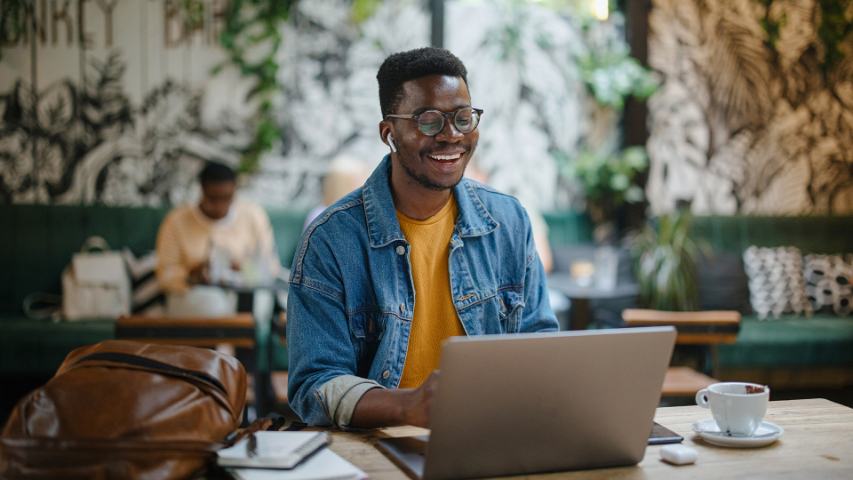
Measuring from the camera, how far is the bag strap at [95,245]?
202 inches

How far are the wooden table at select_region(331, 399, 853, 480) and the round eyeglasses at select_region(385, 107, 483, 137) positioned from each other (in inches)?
24.5

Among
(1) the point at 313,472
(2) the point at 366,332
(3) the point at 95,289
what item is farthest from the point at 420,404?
(3) the point at 95,289

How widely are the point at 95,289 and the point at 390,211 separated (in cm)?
344

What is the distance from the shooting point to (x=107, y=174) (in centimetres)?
533

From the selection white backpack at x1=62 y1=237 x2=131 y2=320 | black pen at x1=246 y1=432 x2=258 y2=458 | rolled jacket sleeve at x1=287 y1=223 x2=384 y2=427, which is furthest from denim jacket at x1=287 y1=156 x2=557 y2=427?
white backpack at x1=62 y1=237 x2=131 y2=320

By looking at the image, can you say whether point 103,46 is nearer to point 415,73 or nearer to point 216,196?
point 216,196

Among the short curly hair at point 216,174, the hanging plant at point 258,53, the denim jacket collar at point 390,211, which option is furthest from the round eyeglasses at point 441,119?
the hanging plant at point 258,53

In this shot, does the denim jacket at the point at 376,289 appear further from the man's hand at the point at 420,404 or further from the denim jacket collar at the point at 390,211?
the man's hand at the point at 420,404

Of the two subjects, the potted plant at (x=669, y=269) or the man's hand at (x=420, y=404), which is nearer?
the man's hand at (x=420, y=404)

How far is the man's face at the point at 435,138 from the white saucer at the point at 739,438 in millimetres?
698

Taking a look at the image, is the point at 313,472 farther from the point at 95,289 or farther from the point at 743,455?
the point at 95,289

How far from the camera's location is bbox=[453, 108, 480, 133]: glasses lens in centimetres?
191

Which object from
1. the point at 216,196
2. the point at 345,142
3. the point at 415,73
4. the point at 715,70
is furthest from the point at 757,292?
the point at 415,73

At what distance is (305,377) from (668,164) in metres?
4.55
